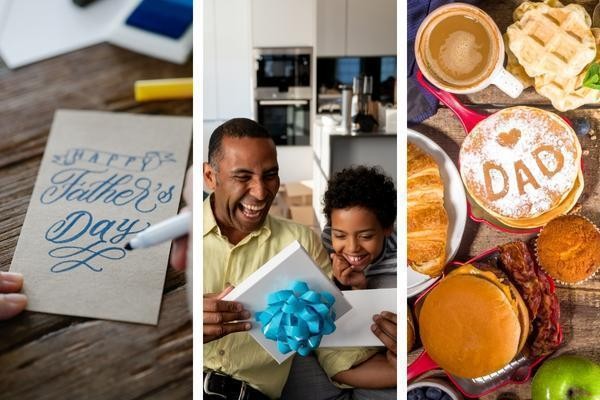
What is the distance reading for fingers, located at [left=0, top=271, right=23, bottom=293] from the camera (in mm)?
1265

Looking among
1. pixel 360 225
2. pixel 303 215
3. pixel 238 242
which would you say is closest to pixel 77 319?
pixel 238 242

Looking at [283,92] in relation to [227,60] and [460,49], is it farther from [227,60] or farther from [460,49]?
[460,49]

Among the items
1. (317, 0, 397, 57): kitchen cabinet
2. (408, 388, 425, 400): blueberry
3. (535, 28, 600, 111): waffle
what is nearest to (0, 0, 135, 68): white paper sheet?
(317, 0, 397, 57): kitchen cabinet

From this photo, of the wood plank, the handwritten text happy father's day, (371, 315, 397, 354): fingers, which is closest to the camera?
the wood plank

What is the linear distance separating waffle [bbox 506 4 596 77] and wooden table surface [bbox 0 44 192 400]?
2.42ft

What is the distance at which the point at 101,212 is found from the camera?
1361 millimetres

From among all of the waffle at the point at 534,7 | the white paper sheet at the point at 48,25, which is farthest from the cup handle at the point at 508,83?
the white paper sheet at the point at 48,25

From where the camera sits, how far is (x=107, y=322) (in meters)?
1.27

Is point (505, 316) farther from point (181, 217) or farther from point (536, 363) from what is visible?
point (181, 217)

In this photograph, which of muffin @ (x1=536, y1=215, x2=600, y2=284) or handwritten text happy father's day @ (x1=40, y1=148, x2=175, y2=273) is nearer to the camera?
handwritten text happy father's day @ (x1=40, y1=148, x2=175, y2=273)

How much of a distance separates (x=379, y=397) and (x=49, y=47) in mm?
1057

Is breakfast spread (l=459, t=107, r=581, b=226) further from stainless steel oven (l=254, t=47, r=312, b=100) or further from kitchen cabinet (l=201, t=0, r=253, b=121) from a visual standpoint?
kitchen cabinet (l=201, t=0, r=253, b=121)

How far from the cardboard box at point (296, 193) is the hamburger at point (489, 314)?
36 centimetres

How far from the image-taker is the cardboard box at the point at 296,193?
1400 millimetres
